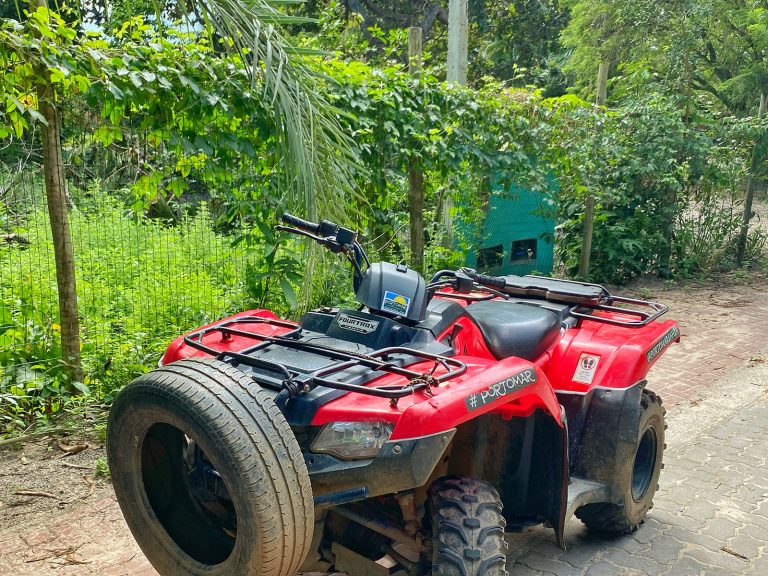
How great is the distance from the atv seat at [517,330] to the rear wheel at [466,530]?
0.83 metres

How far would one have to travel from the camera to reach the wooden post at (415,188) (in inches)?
302

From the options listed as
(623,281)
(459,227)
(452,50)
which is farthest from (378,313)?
(623,281)

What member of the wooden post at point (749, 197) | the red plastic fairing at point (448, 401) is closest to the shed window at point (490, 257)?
the wooden post at point (749, 197)

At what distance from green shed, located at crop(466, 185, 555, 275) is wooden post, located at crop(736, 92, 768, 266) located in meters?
3.48

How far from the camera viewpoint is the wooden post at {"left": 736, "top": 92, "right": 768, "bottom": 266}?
11.7 meters

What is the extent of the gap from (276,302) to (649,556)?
3796mm

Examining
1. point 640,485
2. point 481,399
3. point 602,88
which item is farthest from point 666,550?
point 602,88

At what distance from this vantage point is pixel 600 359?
3.78m

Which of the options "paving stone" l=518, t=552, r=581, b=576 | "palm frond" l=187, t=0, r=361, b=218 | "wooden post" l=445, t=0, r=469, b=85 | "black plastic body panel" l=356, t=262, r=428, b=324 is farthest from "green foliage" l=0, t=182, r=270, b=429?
"wooden post" l=445, t=0, r=469, b=85

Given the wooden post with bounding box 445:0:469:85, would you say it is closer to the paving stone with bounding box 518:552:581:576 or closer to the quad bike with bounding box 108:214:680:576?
the quad bike with bounding box 108:214:680:576

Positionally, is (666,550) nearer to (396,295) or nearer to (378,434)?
(396,295)

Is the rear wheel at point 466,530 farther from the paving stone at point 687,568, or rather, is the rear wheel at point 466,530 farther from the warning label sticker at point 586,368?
the paving stone at point 687,568

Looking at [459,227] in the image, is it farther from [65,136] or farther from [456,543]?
[456,543]

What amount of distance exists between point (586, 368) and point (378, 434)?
1.62 m
